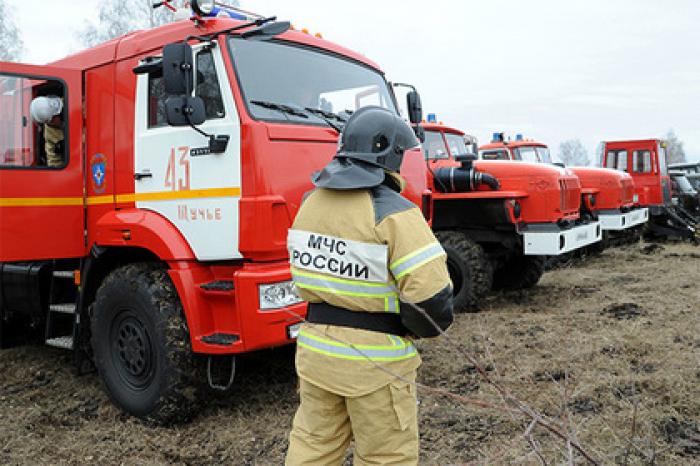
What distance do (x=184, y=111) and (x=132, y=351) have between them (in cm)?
162

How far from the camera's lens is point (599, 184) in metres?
10.1

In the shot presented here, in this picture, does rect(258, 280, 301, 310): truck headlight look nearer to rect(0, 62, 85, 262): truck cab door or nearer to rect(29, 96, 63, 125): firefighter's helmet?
rect(0, 62, 85, 262): truck cab door

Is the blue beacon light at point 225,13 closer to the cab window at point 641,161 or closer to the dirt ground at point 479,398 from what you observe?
the dirt ground at point 479,398

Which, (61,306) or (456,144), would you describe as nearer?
(61,306)

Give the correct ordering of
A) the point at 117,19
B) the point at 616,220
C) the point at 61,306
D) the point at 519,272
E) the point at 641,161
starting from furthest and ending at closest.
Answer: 1. the point at 117,19
2. the point at 641,161
3. the point at 616,220
4. the point at 519,272
5. the point at 61,306

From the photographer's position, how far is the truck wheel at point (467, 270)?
6410mm

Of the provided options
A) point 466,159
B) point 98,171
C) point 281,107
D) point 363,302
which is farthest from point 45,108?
point 466,159

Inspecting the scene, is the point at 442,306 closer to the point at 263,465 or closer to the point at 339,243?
the point at 339,243

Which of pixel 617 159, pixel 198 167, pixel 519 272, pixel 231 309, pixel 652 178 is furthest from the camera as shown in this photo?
pixel 617 159

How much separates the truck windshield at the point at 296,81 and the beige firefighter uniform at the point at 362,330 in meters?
1.60

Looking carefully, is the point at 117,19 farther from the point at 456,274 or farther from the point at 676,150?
the point at 676,150

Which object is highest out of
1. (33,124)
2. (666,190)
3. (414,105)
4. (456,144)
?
(414,105)

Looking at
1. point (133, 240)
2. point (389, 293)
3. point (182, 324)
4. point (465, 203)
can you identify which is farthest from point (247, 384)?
point (465, 203)

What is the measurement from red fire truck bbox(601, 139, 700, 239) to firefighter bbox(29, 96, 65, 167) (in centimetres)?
1179
